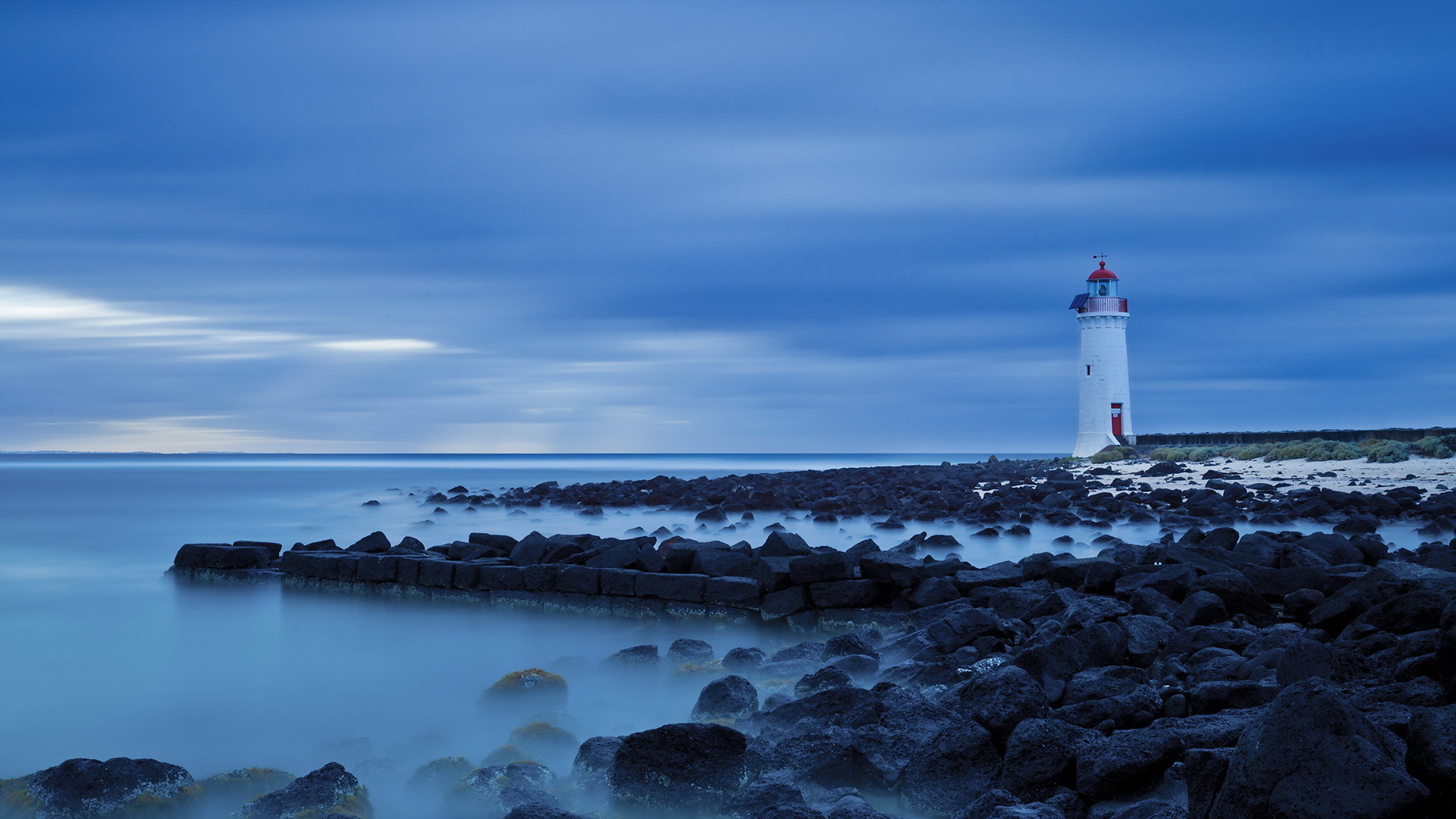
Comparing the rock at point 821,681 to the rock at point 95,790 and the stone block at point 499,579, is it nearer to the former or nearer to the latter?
the rock at point 95,790

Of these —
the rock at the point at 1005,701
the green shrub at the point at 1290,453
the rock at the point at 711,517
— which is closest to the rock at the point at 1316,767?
the rock at the point at 1005,701

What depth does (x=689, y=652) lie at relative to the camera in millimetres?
7090

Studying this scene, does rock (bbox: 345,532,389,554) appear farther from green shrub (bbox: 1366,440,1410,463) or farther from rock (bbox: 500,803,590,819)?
green shrub (bbox: 1366,440,1410,463)

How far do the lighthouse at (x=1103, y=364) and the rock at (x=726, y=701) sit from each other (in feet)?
98.3

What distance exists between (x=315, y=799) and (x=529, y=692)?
6.86ft

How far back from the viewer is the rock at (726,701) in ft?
18.0

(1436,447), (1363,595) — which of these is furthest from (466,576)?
(1436,447)

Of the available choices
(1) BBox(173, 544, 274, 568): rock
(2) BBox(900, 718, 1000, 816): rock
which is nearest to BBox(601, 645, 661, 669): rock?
(2) BBox(900, 718, 1000, 816): rock

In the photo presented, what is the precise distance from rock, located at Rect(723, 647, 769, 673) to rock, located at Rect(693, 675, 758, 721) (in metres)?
1.06

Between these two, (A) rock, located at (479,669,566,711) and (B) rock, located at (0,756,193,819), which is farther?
(A) rock, located at (479,669,566,711)

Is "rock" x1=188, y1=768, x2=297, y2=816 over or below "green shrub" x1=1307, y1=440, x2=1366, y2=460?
below

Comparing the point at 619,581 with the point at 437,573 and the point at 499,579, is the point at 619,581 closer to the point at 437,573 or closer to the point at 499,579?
the point at 499,579

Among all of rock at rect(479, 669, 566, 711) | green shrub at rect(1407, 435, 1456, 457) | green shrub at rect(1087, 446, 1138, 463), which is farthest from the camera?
green shrub at rect(1087, 446, 1138, 463)

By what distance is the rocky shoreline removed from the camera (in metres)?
3.14
